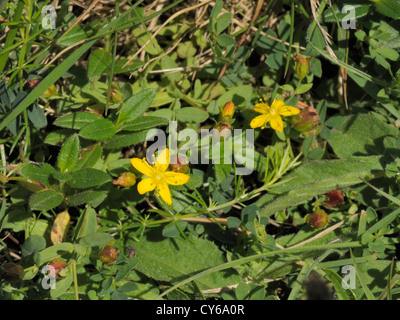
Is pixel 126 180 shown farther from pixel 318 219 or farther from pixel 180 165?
pixel 318 219

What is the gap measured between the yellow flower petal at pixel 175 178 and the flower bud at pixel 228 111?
446mm

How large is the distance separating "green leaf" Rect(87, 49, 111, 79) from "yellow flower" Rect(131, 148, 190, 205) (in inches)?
20.6

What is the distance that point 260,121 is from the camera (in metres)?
2.50

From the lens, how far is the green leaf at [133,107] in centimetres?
241

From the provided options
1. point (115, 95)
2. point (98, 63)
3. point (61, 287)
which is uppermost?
point (98, 63)

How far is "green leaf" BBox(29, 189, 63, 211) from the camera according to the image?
2285 mm

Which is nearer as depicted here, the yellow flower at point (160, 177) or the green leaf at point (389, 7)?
the yellow flower at point (160, 177)

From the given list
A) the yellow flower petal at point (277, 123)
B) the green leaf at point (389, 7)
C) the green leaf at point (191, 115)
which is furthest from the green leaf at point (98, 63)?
the green leaf at point (389, 7)

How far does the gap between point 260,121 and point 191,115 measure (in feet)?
1.25

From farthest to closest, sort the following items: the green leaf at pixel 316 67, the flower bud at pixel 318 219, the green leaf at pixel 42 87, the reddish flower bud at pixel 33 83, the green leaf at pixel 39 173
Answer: the green leaf at pixel 316 67
the flower bud at pixel 318 219
the reddish flower bud at pixel 33 83
the green leaf at pixel 39 173
the green leaf at pixel 42 87

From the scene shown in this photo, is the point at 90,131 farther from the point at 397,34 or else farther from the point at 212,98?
the point at 397,34

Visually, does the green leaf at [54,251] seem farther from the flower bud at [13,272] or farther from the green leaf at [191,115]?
the green leaf at [191,115]

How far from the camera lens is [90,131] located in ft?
7.66

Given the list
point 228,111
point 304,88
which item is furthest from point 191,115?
point 304,88
